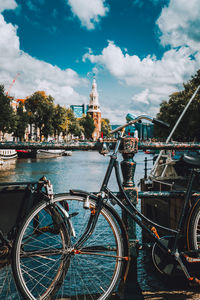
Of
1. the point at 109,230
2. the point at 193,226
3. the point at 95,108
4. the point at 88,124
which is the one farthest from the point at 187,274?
the point at 95,108

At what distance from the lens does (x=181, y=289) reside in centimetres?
300

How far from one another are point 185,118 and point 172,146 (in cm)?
4431

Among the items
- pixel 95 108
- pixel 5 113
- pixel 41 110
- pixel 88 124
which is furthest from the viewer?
pixel 95 108

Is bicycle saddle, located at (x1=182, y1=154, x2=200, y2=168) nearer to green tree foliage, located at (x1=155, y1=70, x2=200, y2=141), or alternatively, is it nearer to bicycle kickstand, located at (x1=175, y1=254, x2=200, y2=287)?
bicycle kickstand, located at (x1=175, y1=254, x2=200, y2=287)

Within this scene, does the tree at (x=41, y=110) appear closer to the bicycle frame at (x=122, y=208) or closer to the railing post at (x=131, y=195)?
the railing post at (x=131, y=195)

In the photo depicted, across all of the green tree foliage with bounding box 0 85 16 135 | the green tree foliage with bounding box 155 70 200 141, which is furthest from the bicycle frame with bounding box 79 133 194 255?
the green tree foliage with bounding box 0 85 16 135

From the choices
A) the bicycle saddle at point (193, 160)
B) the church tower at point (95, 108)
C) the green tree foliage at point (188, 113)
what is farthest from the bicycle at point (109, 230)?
the church tower at point (95, 108)

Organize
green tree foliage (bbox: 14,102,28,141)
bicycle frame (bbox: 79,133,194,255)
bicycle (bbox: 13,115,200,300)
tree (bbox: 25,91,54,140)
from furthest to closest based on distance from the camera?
tree (bbox: 25,91,54,140), green tree foliage (bbox: 14,102,28,141), bicycle frame (bbox: 79,133,194,255), bicycle (bbox: 13,115,200,300)

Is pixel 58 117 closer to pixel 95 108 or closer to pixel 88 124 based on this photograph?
pixel 88 124

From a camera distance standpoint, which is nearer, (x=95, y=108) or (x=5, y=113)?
(x=5, y=113)

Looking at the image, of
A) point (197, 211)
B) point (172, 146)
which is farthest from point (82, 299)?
point (172, 146)

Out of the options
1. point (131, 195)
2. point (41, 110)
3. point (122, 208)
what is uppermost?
point (41, 110)

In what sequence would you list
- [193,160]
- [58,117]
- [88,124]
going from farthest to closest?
[88,124]
[58,117]
[193,160]

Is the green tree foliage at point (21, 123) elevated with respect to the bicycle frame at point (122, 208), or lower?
elevated
